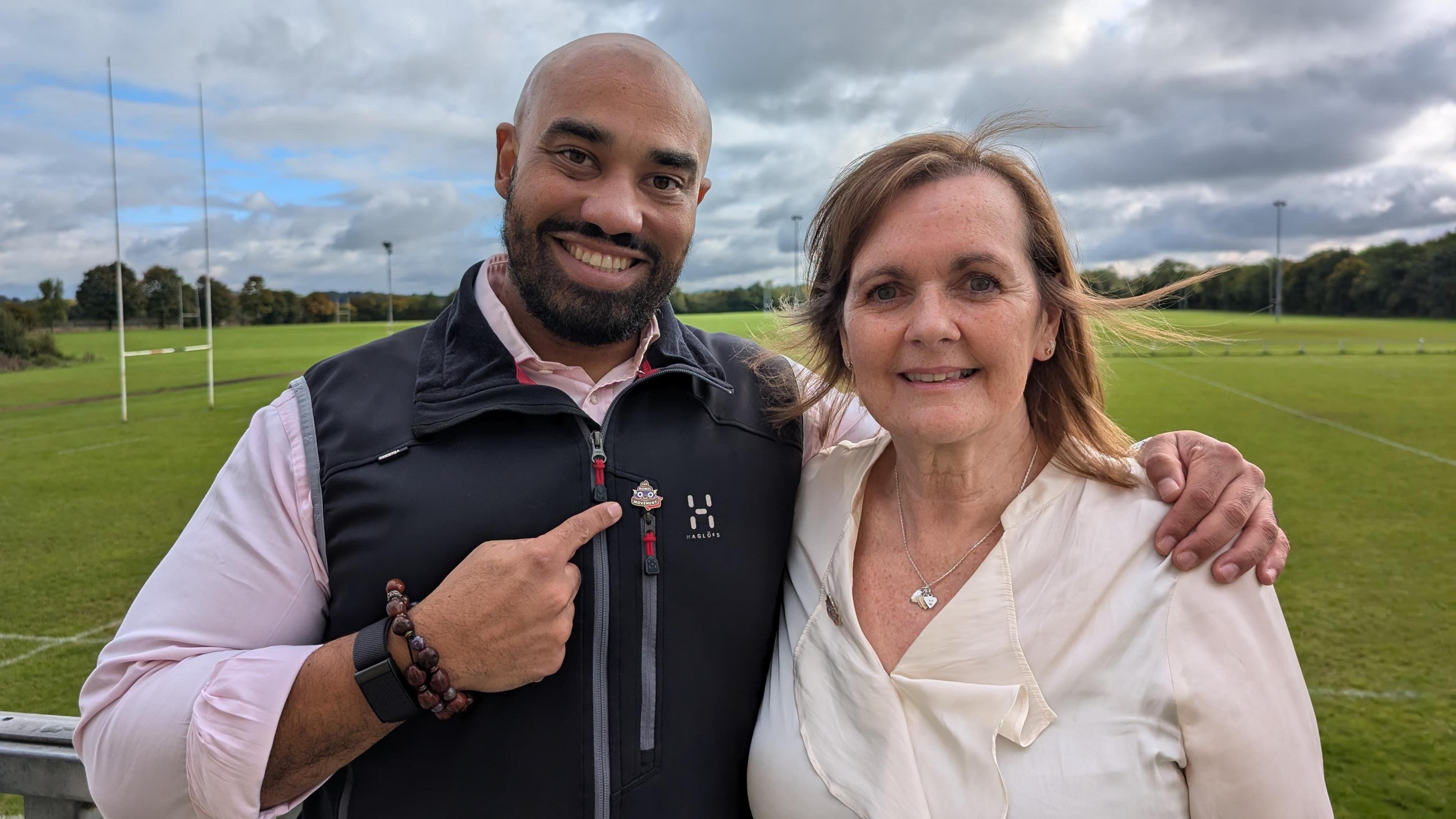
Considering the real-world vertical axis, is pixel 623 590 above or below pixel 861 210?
below

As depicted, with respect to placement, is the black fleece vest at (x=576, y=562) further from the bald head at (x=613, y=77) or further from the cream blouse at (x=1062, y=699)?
the bald head at (x=613, y=77)

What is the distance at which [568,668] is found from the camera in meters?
1.68

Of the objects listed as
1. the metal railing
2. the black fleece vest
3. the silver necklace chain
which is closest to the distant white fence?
the silver necklace chain

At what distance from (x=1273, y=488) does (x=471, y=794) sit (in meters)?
15.3

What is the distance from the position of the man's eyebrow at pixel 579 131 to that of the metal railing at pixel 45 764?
5.87 ft

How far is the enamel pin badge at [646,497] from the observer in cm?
174

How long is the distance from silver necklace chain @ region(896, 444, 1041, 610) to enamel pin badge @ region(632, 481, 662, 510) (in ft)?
1.93

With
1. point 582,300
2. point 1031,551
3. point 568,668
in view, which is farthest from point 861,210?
point 568,668

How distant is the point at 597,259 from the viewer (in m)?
1.94

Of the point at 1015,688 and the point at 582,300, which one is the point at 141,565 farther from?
the point at 1015,688

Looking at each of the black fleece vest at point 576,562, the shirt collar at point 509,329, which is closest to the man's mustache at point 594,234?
the shirt collar at point 509,329

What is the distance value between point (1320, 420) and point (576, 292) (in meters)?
25.2

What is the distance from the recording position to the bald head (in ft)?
6.32

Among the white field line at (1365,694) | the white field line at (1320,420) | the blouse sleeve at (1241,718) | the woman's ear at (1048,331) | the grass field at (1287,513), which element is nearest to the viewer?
the blouse sleeve at (1241,718)
